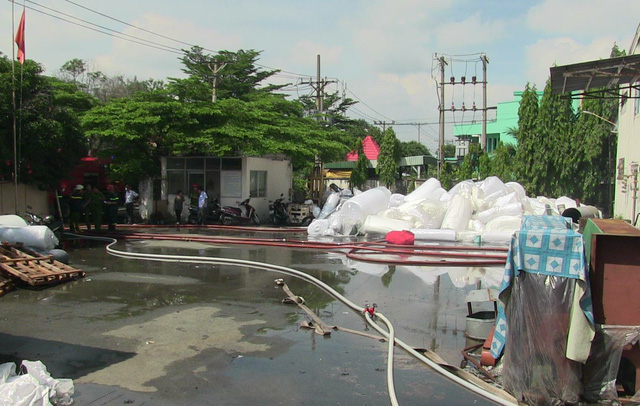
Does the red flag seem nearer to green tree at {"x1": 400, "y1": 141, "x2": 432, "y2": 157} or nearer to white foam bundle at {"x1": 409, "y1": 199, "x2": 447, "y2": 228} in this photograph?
white foam bundle at {"x1": 409, "y1": 199, "x2": 447, "y2": 228}

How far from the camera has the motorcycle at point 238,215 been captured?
21172 millimetres

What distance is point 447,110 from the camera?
40.9 meters

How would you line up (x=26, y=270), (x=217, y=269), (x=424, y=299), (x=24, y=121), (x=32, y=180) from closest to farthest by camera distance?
(x=424, y=299)
(x=26, y=270)
(x=217, y=269)
(x=24, y=121)
(x=32, y=180)

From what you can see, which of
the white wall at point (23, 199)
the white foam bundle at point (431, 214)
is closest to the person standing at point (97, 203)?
the white wall at point (23, 199)

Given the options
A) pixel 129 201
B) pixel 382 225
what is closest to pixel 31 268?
pixel 382 225

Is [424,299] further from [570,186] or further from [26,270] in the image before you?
[570,186]

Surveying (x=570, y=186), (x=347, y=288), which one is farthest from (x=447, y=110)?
(x=347, y=288)

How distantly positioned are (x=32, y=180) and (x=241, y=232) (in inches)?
271

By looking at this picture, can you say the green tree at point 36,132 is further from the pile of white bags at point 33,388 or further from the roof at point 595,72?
the roof at point 595,72

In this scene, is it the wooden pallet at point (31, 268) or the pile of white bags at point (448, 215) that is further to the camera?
the pile of white bags at point (448, 215)

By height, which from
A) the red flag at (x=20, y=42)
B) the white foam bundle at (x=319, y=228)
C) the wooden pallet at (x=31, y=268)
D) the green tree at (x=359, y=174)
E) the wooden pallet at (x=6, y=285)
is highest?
the red flag at (x=20, y=42)

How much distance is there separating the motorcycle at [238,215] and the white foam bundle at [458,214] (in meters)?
7.90

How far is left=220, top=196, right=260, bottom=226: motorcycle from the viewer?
21.2 metres

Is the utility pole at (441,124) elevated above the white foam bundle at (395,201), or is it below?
above
